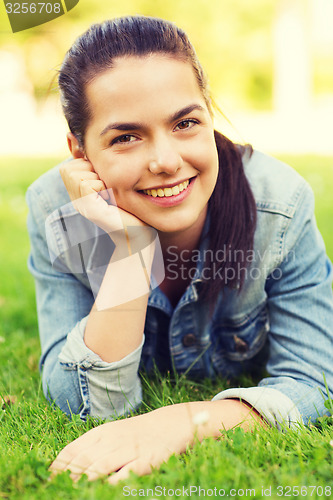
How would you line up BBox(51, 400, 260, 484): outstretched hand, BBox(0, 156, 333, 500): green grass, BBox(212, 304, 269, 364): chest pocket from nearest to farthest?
BBox(0, 156, 333, 500): green grass < BBox(51, 400, 260, 484): outstretched hand < BBox(212, 304, 269, 364): chest pocket

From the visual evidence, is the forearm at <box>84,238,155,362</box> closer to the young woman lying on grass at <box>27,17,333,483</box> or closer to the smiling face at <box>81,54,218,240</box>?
the young woman lying on grass at <box>27,17,333,483</box>

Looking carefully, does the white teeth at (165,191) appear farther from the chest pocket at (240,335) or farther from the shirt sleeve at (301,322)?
the chest pocket at (240,335)

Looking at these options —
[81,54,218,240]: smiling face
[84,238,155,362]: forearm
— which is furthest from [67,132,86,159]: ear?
[84,238,155,362]: forearm

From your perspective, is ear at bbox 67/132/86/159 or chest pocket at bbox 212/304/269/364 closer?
ear at bbox 67/132/86/159

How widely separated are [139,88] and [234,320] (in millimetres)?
1166

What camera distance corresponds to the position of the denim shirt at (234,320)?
2230 millimetres

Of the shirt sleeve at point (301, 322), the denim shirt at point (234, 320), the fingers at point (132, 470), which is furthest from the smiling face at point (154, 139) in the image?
the fingers at point (132, 470)

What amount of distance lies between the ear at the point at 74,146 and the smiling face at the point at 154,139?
126 mm

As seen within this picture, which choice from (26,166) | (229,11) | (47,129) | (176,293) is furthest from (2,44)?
(176,293)

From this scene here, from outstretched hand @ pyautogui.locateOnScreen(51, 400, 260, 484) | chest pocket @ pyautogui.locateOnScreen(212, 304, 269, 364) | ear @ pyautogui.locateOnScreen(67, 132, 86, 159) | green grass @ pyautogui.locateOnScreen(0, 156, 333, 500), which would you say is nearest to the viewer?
green grass @ pyautogui.locateOnScreen(0, 156, 333, 500)

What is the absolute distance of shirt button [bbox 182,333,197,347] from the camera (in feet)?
8.72

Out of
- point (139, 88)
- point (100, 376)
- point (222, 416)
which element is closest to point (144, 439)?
point (222, 416)

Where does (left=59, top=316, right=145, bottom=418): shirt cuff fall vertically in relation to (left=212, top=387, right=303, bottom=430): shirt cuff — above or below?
above

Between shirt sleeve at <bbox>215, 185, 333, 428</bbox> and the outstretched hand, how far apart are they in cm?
14
